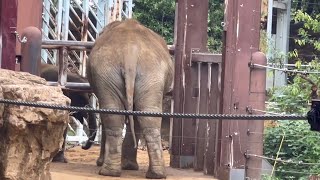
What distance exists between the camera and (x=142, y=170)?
10883 millimetres

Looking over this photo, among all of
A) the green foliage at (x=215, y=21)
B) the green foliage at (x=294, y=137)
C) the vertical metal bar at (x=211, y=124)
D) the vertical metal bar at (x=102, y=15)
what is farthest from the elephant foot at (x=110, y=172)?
the green foliage at (x=215, y=21)

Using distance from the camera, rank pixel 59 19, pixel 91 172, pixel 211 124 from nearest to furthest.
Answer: pixel 91 172 < pixel 211 124 < pixel 59 19

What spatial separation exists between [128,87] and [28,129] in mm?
3278

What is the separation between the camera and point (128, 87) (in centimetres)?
987

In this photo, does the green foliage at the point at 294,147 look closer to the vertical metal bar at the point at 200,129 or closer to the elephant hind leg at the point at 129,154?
the vertical metal bar at the point at 200,129

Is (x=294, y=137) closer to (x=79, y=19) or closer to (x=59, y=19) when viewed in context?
(x=59, y=19)

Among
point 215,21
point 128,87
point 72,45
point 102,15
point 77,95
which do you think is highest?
point 215,21

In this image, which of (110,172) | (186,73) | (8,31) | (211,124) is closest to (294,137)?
(211,124)

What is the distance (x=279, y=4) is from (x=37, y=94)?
17295 mm

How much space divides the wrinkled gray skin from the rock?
2926mm

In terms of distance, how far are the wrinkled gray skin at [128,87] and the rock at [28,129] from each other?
2.93 metres

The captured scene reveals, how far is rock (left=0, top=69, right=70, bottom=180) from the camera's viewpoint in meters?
6.52

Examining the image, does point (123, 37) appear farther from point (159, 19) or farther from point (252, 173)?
point (159, 19)

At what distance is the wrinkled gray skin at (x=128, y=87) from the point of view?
992 cm
